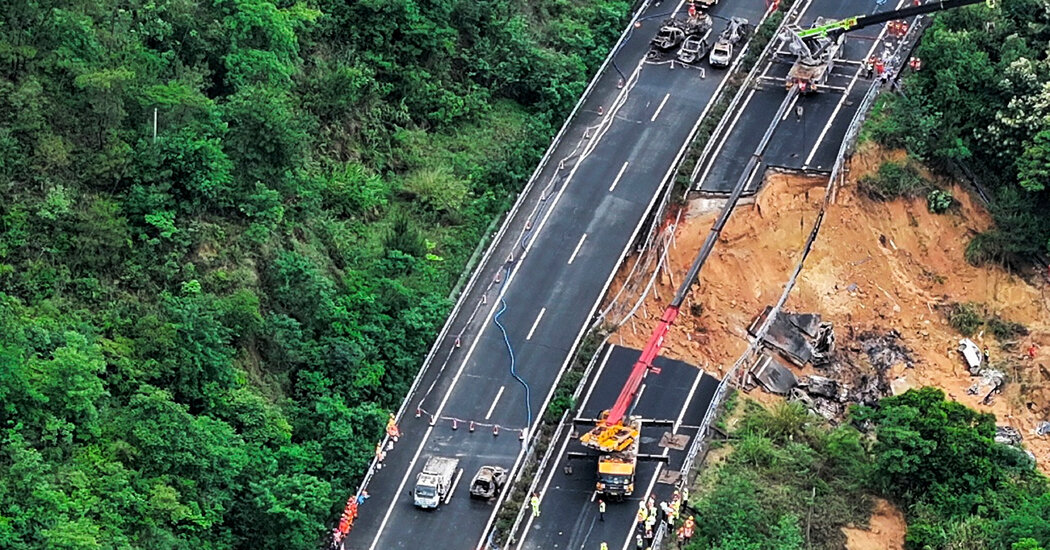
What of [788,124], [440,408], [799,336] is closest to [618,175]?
[788,124]

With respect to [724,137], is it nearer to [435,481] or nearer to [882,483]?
[882,483]

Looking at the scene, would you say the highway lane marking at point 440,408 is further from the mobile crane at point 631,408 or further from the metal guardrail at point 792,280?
the metal guardrail at point 792,280

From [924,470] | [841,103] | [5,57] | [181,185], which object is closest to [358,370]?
[181,185]

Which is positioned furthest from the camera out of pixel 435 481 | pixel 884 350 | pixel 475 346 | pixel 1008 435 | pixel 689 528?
pixel 884 350

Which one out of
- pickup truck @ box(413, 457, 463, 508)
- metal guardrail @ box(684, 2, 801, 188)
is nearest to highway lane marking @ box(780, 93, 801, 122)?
metal guardrail @ box(684, 2, 801, 188)

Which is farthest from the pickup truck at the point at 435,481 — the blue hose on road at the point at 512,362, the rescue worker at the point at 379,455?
the blue hose on road at the point at 512,362
